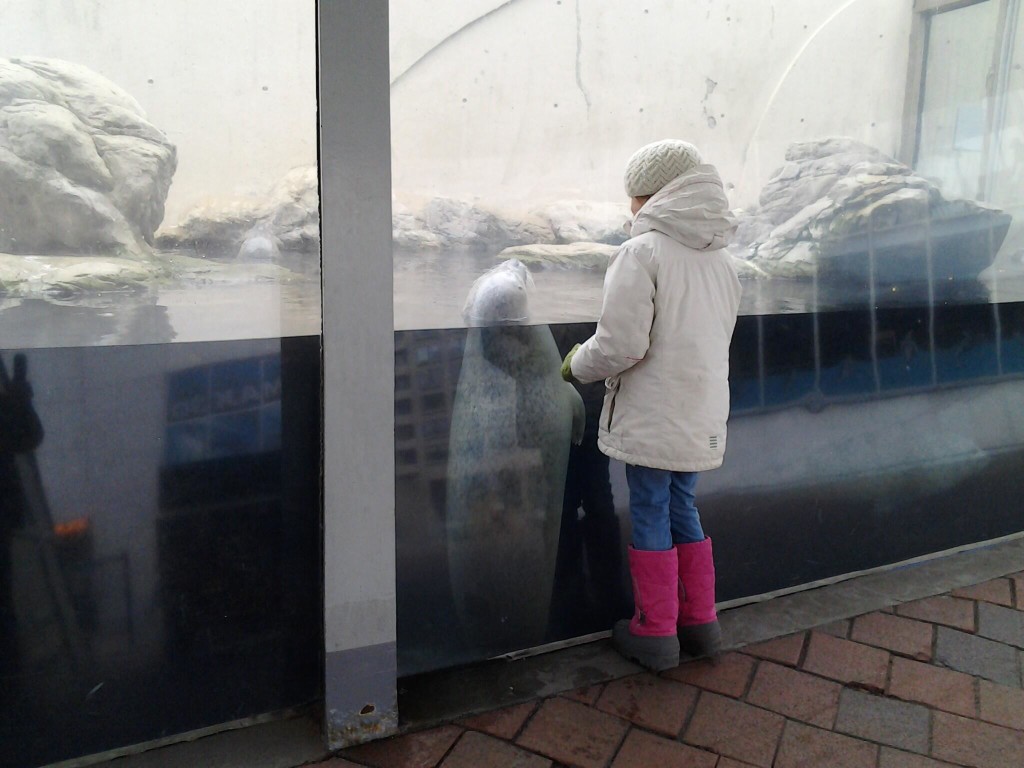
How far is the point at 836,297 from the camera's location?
269 centimetres

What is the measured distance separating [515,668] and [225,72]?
1.73 metres

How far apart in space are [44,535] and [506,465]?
3.72ft

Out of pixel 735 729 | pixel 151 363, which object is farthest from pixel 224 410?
pixel 735 729

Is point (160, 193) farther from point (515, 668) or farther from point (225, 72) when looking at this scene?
point (515, 668)

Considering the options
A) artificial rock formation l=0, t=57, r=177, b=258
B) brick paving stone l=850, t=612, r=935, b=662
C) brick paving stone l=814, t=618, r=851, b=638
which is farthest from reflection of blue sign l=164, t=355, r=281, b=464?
brick paving stone l=850, t=612, r=935, b=662

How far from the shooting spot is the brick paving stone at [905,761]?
6.03 ft

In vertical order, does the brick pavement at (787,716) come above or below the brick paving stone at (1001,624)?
below

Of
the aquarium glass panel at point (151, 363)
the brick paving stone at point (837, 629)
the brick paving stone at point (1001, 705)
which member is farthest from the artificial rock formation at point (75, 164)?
the brick paving stone at point (1001, 705)

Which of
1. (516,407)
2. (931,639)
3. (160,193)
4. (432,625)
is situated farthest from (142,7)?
(931,639)

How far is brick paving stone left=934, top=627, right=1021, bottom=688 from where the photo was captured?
221cm

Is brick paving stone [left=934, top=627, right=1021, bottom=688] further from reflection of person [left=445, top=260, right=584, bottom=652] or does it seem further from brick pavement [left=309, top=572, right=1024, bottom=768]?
reflection of person [left=445, top=260, right=584, bottom=652]

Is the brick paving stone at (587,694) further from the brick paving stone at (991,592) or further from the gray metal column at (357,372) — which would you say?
the brick paving stone at (991,592)

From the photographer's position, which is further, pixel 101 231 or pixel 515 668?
pixel 515 668

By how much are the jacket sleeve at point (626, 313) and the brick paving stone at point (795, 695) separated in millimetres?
987
